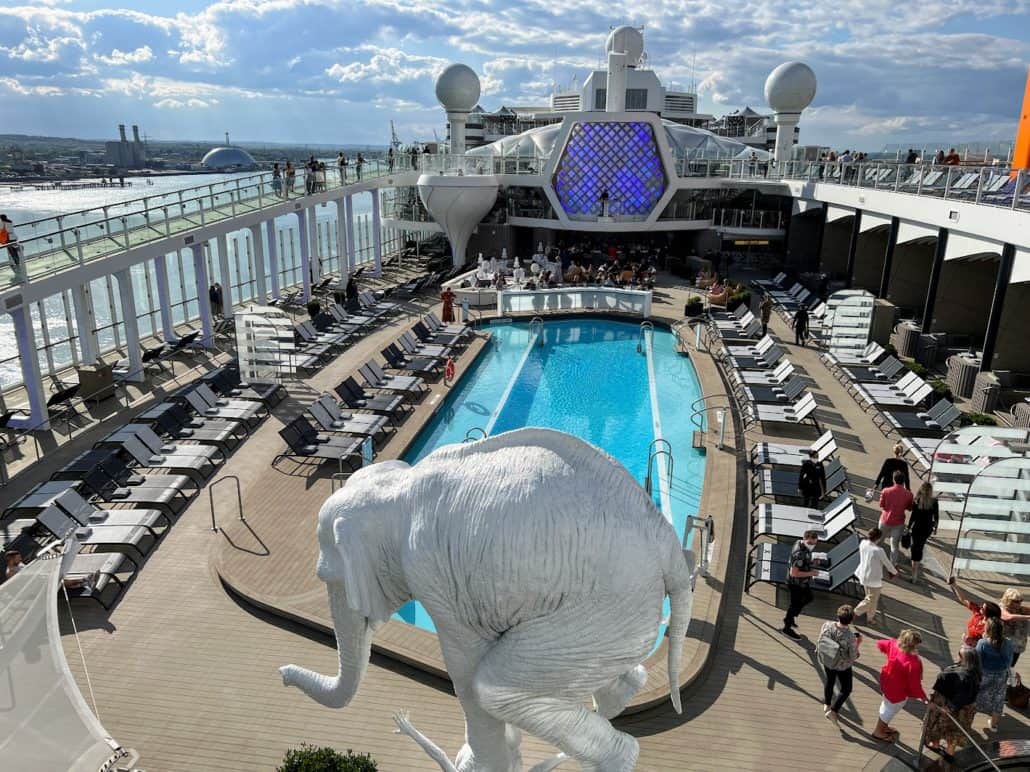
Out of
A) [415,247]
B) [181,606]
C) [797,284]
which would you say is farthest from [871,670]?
[415,247]

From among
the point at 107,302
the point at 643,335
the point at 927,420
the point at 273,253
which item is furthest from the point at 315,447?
the point at 107,302

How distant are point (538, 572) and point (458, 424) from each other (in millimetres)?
9942

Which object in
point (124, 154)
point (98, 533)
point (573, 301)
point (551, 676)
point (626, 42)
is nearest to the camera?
point (551, 676)

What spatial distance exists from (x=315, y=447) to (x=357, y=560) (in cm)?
749

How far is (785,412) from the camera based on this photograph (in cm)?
1234

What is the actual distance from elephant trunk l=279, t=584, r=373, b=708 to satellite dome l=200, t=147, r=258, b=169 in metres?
119

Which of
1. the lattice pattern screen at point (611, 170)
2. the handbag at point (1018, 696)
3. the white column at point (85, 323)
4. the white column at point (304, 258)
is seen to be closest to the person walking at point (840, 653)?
the handbag at point (1018, 696)

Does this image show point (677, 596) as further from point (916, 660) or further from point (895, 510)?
point (895, 510)

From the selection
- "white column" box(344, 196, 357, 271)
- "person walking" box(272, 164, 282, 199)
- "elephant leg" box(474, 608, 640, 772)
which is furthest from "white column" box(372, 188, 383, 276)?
"elephant leg" box(474, 608, 640, 772)

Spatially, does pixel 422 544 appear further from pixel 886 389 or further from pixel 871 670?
pixel 886 389

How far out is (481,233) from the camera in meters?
31.0

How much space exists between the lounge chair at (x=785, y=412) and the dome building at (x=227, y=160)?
11077 centimetres

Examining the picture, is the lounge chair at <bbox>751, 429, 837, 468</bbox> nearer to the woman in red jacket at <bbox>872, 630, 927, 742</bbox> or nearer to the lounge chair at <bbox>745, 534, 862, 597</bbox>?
the lounge chair at <bbox>745, 534, 862, 597</bbox>

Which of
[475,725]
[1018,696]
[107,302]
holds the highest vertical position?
[475,725]
